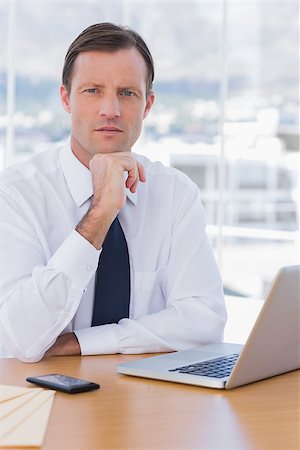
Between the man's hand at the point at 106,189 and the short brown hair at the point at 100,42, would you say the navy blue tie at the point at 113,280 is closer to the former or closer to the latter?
the man's hand at the point at 106,189

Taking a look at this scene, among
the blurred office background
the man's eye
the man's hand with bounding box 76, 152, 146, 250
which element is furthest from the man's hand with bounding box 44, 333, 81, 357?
the blurred office background

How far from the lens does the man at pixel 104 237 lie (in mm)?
1979

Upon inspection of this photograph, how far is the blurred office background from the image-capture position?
991 centimetres

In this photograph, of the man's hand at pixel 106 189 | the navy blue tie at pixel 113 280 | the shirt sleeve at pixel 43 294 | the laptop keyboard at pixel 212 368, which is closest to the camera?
the laptop keyboard at pixel 212 368

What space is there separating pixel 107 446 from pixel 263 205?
518 inches

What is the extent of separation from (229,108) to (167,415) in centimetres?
985

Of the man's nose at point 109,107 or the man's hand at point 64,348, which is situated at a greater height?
the man's nose at point 109,107

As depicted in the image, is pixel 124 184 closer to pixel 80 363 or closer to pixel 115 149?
pixel 115 149

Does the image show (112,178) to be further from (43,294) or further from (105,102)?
(43,294)

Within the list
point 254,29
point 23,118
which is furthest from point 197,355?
point 254,29

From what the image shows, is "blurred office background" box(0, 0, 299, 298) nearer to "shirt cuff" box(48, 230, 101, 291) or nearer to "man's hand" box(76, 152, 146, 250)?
"man's hand" box(76, 152, 146, 250)

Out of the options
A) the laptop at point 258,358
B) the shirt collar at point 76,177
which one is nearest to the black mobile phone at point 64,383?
the laptop at point 258,358

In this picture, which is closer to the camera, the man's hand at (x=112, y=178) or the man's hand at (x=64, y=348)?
the man's hand at (x=64, y=348)

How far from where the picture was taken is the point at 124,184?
220cm
